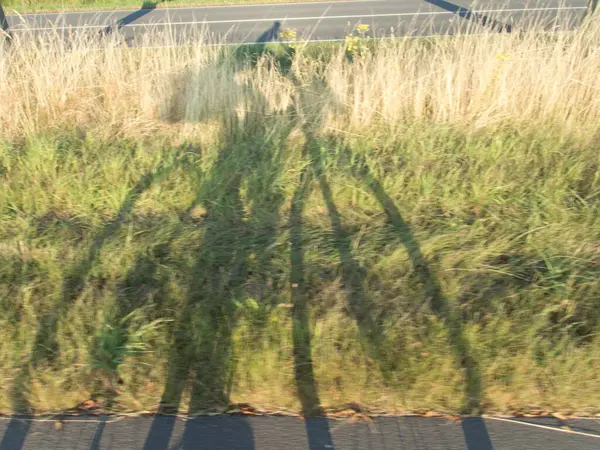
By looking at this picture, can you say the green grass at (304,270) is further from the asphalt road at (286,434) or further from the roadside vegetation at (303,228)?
the asphalt road at (286,434)

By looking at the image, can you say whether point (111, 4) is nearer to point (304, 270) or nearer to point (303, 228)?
point (303, 228)

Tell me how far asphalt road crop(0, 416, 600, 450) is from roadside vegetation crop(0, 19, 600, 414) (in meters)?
0.11

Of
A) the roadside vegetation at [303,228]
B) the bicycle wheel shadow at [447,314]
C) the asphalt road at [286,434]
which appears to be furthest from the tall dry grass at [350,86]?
the asphalt road at [286,434]

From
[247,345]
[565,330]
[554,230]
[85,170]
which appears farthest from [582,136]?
[85,170]

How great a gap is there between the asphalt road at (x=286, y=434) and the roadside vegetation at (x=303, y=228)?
0.11 metres

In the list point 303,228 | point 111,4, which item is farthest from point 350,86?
point 111,4

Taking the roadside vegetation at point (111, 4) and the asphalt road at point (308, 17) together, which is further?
A: the roadside vegetation at point (111, 4)

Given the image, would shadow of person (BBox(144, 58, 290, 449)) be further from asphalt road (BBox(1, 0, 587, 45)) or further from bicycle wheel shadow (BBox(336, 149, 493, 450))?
asphalt road (BBox(1, 0, 587, 45))

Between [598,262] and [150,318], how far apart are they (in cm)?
293

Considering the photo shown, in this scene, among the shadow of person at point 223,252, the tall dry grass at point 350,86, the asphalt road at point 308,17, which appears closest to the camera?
the shadow of person at point 223,252

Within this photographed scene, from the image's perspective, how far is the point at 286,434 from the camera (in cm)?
250

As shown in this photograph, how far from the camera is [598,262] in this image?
3479 mm

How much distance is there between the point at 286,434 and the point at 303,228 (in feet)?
5.90

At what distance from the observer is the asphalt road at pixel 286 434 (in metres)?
2.43
